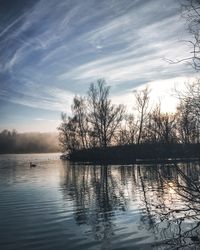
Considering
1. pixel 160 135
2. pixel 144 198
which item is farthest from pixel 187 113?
pixel 144 198

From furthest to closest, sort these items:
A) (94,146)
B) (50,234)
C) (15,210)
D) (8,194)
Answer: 1. (94,146)
2. (8,194)
3. (15,210)
4. (50,234)

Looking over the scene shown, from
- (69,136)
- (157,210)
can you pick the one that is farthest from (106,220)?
(69,136)

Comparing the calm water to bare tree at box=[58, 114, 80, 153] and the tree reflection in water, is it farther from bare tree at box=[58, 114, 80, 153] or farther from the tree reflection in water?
bare tree at box=[58, 114, 80, 153]

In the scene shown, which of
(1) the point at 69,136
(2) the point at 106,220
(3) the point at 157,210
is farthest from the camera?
(1) the point at 69,136

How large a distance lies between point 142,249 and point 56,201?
11.1 m

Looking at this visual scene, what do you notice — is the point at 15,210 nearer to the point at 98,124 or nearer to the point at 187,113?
the point at 187,113

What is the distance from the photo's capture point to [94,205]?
19844 mm

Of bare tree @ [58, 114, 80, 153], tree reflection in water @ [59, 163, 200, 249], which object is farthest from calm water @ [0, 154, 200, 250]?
bare tree @ [58, 114, 80, 153]

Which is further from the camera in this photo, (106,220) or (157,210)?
(157,210)

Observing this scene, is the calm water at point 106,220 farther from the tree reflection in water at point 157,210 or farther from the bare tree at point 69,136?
the bare tree at point 69,136

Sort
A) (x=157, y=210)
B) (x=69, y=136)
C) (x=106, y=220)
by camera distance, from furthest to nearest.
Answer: (x=69, y=136) < (x=157, y=210) < (x=106, y=220)

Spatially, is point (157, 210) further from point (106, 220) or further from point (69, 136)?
point (69, 136)

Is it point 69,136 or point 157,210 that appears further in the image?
point 69,136

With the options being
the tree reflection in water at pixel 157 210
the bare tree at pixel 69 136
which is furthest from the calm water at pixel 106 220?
the bare tree at pixel 69 136
